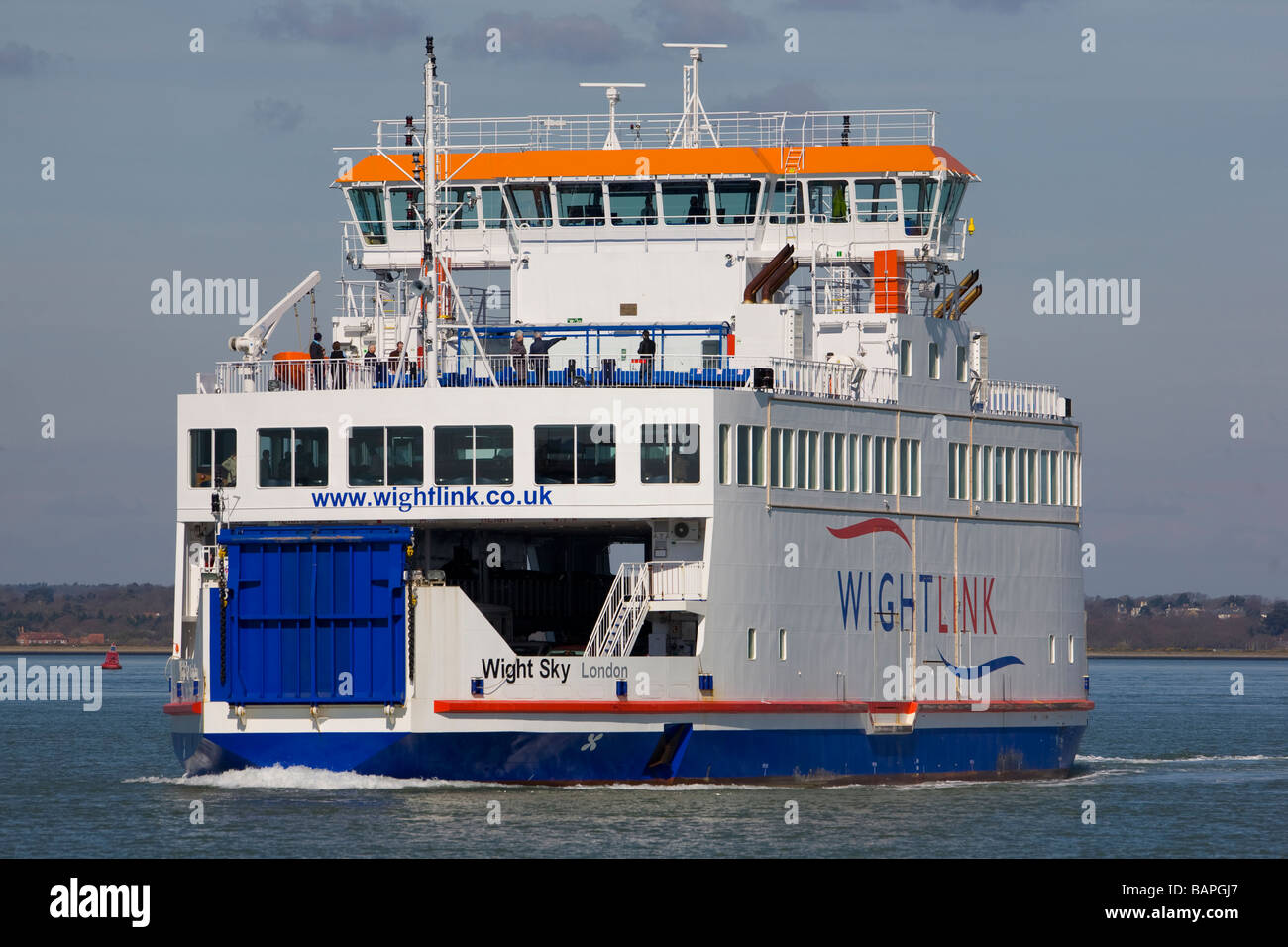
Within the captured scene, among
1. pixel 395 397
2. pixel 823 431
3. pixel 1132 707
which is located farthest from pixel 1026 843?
pixel 1132 707

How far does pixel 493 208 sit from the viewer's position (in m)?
43.8

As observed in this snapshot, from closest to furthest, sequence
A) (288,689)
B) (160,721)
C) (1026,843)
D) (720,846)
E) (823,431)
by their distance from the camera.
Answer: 1. (720,846)
2. (1026,843)
3. (288,689)
4. (823,431)
5. (160,721)

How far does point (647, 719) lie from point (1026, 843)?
239 inches

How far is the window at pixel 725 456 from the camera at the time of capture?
36.0m

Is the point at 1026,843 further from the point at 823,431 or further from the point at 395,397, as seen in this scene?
the point at 395,397

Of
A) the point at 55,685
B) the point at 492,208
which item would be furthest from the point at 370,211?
the point at 55,685

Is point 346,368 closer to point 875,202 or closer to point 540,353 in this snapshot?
point 540,353

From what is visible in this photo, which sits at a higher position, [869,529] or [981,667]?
[869,529]

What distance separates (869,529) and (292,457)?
32.6ft

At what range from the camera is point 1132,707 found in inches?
3479

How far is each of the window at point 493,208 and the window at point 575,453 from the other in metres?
9.13

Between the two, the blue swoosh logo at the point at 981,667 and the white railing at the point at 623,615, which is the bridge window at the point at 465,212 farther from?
the blue swoosh logo at the point at 981,667

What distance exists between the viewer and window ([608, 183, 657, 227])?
4253 cm

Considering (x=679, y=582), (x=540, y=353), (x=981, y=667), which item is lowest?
(x=981, y=667)
